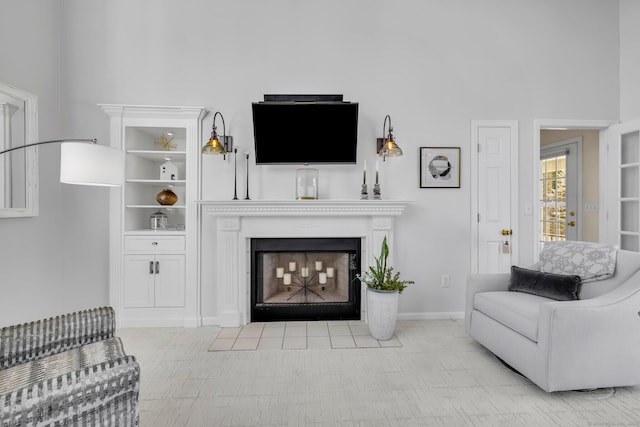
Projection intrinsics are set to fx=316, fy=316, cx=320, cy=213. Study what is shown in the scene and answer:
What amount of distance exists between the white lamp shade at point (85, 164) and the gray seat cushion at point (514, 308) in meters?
2.61

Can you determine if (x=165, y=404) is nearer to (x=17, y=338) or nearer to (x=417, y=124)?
(x=17, y=338)

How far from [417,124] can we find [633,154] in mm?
2152

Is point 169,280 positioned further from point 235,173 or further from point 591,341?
point 591,341

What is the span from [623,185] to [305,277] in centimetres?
338

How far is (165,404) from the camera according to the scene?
183 centimetres

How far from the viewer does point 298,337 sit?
2760 millimetres

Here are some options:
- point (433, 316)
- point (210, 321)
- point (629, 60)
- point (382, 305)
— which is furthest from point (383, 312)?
point (629, 60)

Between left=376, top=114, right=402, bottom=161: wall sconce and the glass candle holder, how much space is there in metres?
0.67

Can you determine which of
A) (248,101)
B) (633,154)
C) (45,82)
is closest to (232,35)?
(248,101)

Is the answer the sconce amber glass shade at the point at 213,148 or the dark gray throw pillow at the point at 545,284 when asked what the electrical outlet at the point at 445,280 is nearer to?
the dark gray throw pillow at the point at 545,284

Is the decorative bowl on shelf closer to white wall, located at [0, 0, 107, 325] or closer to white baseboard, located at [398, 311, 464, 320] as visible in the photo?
white wall, located at [0, 0, 107, 325]

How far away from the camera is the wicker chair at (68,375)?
97 centimetres

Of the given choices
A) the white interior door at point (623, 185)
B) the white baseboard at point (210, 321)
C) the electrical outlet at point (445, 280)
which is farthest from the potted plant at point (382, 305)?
the white interior door at point (623, 185)

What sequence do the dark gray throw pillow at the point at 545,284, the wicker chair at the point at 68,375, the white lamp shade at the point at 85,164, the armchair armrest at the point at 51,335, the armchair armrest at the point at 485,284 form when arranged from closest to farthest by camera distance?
the wicker chair at the point at 68,375
the armchair armrest at the point at 51,335
the white lamp shade at the point at 85,164
the dark gray throw pillow at the point at 545,284
the armchair armrest at the point at 485,284
